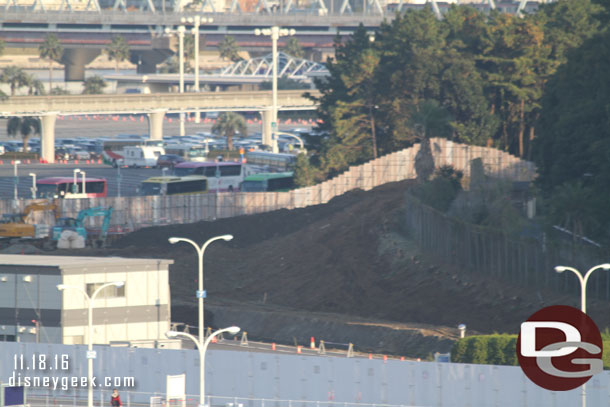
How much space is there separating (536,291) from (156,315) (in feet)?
67.0

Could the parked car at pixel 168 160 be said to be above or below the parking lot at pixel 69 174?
above

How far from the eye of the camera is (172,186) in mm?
113875

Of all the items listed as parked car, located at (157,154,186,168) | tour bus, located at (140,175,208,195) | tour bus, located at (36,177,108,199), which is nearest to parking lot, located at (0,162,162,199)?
parked car, located at (157,154,186,168)

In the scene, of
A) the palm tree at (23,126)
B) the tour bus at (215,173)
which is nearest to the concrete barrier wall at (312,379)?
the tour bus at (215,173)

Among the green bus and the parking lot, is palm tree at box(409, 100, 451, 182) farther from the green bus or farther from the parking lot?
the parking lot

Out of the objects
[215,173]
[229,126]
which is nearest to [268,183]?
[215,173]

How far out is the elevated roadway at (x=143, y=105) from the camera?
158m

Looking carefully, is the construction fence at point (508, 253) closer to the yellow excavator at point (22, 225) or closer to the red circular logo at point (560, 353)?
the red circular logo at point (560, 353)

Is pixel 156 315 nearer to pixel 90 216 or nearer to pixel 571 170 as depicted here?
pixel 571 170

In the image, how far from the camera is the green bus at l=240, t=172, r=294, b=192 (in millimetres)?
116875

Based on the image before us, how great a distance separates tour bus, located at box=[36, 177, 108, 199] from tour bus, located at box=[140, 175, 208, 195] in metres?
4.57

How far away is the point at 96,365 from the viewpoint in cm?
5366

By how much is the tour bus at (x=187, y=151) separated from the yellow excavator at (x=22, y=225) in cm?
5466

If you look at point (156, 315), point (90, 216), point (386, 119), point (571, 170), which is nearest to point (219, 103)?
point (386, 119)
